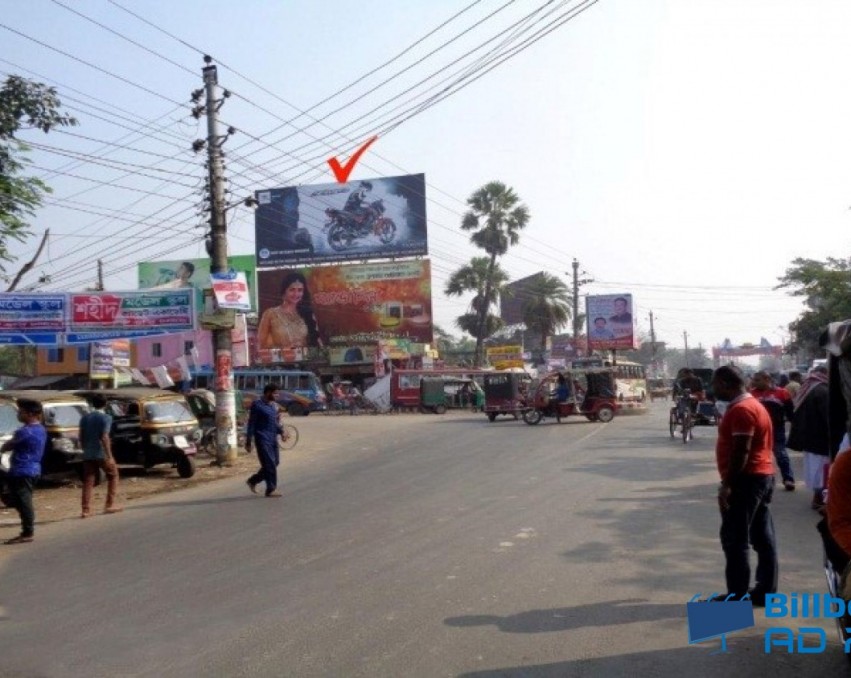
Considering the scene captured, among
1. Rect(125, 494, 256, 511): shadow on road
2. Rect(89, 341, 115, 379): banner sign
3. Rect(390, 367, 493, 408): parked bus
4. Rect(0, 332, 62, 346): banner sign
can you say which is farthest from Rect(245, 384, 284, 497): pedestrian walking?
Rect(390, 367, 493, 408): parked bus

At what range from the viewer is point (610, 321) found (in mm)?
63469

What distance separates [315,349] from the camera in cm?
5538

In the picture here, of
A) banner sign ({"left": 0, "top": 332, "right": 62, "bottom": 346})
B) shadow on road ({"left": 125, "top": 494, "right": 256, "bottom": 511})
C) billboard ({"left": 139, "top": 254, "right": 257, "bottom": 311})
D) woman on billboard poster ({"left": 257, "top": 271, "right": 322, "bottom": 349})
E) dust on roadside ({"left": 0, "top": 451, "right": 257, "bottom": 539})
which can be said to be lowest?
dust on roadside ({"left": 0, "top": 451, "right": 257, "bottom": 539})

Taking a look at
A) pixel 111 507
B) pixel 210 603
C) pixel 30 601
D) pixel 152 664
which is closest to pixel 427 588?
pixel 210 603

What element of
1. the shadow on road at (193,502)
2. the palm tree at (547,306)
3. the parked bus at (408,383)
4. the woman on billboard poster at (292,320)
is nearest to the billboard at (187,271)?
the woman on billboard poster at (292,320)

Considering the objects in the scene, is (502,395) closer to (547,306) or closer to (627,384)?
(627,384)

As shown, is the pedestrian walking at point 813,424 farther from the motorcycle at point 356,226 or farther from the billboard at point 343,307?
the motorcycle at point 356,226

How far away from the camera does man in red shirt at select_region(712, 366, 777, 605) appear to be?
19.1 feet

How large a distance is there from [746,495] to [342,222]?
50.4 meters

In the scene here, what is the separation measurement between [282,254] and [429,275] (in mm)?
10271

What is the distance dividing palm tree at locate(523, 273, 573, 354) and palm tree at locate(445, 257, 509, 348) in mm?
3822

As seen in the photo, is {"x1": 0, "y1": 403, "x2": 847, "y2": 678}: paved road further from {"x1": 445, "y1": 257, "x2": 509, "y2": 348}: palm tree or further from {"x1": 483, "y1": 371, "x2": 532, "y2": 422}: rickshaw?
{"x1": 445, "y1": 257, "x2": 509, "y2": 348}: palm tree

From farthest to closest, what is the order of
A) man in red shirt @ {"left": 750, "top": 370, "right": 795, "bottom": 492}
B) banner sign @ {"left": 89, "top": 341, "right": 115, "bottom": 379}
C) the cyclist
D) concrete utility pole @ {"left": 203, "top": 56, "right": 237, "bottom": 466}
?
1. banner sign @ {"left": 89, "top": 341, "right": 115, "bottom": 379}
2. the cyclist
3. concrete utility pole @ {"left": 203, "top": 56, "right": 237, "bottom": 466}
4. man in red shirt @ {"left": 750, "top": 370, "right": 795, "bottom": 492}

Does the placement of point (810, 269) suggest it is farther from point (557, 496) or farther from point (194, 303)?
point (194, 303)
